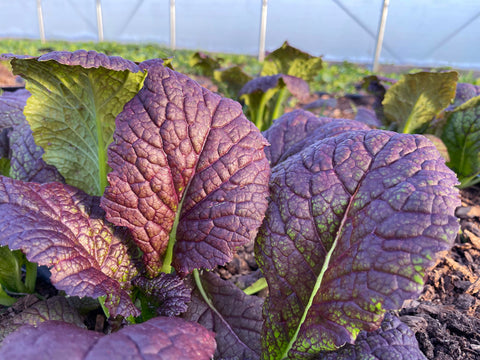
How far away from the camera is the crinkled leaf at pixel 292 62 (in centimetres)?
298

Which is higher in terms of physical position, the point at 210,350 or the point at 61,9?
the point at 61,9

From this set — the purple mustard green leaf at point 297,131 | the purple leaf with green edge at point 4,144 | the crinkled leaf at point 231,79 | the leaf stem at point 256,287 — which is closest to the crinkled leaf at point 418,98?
the purple mustard green leaf at point 297,131

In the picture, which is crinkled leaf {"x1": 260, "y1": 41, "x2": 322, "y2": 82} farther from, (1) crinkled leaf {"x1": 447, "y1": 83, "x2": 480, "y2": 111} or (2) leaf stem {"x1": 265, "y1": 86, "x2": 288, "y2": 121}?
(1) crinkled leaf {"x1": 447, "y1": 83, "x2": 480, "y2": 111}

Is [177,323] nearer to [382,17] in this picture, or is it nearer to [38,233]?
[38,233]

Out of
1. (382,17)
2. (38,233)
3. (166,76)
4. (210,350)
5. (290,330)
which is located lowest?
(290,330)

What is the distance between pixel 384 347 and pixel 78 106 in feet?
3.69

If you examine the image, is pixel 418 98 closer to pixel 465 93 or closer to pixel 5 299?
pixel 465 93

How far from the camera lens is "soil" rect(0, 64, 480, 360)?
1.30 metres

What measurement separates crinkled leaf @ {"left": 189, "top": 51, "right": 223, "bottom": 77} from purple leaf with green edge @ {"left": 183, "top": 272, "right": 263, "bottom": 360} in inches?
100

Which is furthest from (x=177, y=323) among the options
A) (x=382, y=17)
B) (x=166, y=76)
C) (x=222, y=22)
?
(x=222, y=22)

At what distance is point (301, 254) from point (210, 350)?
13.5 inches

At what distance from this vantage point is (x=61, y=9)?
15367 mm

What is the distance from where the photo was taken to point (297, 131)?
1.51 meters

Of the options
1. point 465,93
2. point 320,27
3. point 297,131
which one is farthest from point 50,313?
point 320,27
